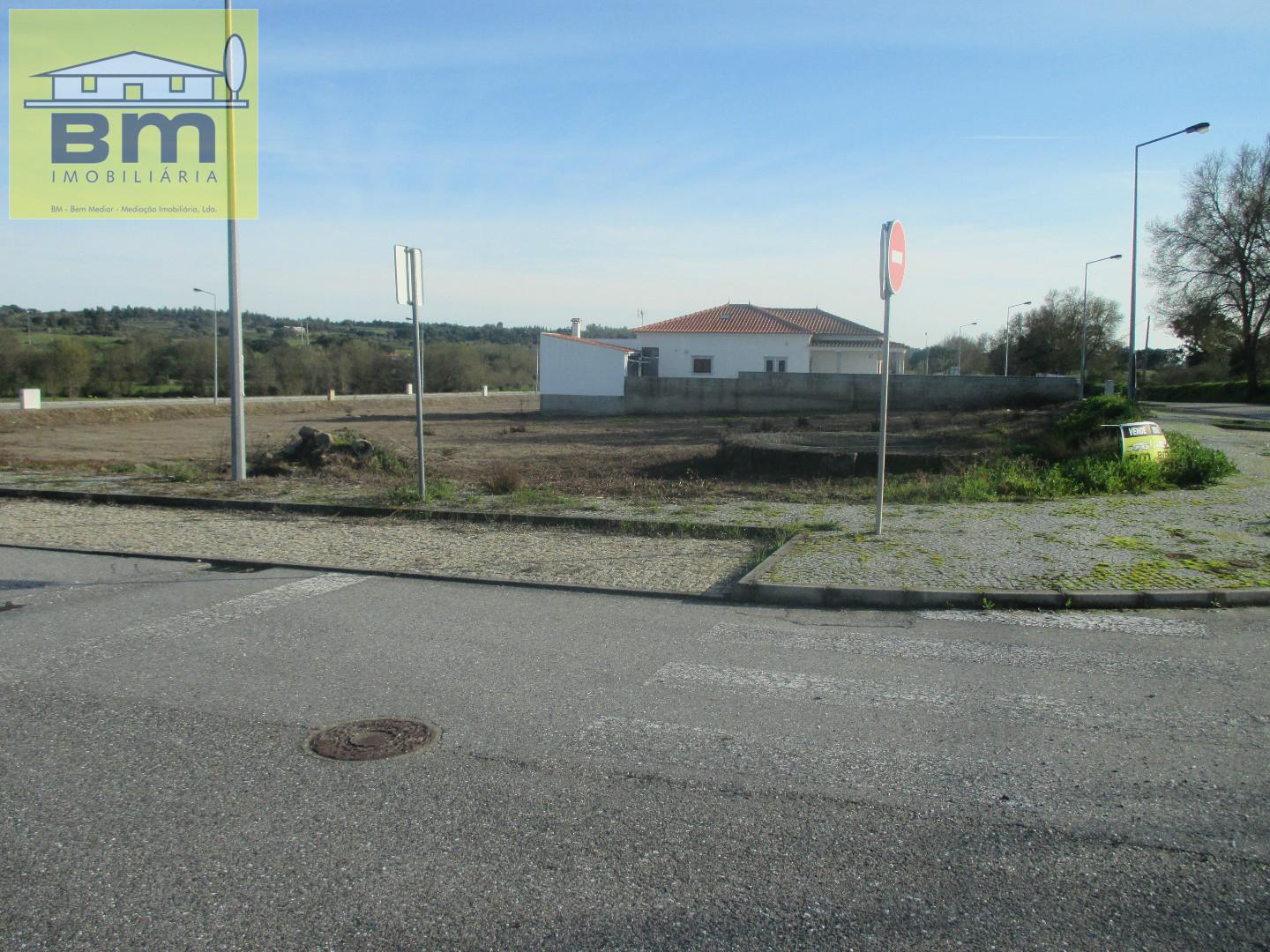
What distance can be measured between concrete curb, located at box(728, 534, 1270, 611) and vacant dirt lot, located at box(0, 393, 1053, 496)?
6.24 metres

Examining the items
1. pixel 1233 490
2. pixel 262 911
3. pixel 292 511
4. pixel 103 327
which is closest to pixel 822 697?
pixel 262 911

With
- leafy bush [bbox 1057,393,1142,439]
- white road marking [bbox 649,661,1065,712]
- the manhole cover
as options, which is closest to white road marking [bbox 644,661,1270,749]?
white road marking [bbox 649,661,1065,712]

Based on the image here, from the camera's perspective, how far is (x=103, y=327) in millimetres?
102750

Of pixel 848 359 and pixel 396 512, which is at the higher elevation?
pixel 848 359

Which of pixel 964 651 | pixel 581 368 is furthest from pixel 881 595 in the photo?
pixel 581 368

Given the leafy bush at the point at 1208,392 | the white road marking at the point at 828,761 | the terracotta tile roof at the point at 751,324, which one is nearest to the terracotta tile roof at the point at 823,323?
the terracotta tile roof at the point at 751,324

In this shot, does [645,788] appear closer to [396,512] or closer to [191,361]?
[396,512]

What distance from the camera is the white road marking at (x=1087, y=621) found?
6.59 m

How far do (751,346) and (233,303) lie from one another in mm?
50140

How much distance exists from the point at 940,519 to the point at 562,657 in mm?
6368

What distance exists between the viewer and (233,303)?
50.3 ft

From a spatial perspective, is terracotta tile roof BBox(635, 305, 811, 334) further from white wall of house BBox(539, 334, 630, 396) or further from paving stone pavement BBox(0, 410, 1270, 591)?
paving stone pavement BBox(0, 410, 1270, 591)

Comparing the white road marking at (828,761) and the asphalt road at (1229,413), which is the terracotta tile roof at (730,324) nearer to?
the asphalt road at (1229,413)

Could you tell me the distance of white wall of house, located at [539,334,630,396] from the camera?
52250mm
